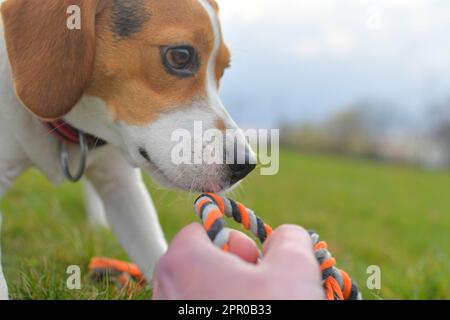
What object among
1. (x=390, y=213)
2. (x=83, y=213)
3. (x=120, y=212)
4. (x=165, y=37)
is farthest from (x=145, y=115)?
(x=390, y=213)

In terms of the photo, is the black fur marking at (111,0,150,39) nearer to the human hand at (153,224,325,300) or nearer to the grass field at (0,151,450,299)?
the grass field at (0,151,450,299)

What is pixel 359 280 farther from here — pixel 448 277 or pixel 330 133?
pixel 330 133

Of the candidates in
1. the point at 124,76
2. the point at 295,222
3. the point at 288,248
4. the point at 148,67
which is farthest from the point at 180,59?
the point at 295,222

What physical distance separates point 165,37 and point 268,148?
1043 mm

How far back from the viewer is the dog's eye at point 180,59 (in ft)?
8.51

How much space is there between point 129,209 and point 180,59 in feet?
3.27

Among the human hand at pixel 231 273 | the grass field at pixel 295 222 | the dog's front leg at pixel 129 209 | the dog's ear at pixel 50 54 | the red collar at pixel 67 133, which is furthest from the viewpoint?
the dog's front leg at pixel 129 209

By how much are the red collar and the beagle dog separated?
5 centimetres

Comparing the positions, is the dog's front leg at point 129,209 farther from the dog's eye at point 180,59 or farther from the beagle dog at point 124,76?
the dog's eye at point 180,59

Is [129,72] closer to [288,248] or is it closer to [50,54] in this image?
[50,54]

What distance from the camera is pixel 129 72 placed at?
2572mm

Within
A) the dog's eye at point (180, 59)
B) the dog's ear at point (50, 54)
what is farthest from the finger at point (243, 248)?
the dog's ear at point (50, 54)

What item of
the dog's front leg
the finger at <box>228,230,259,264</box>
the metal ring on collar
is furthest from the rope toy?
the dog's front leg

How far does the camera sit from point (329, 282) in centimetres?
193
